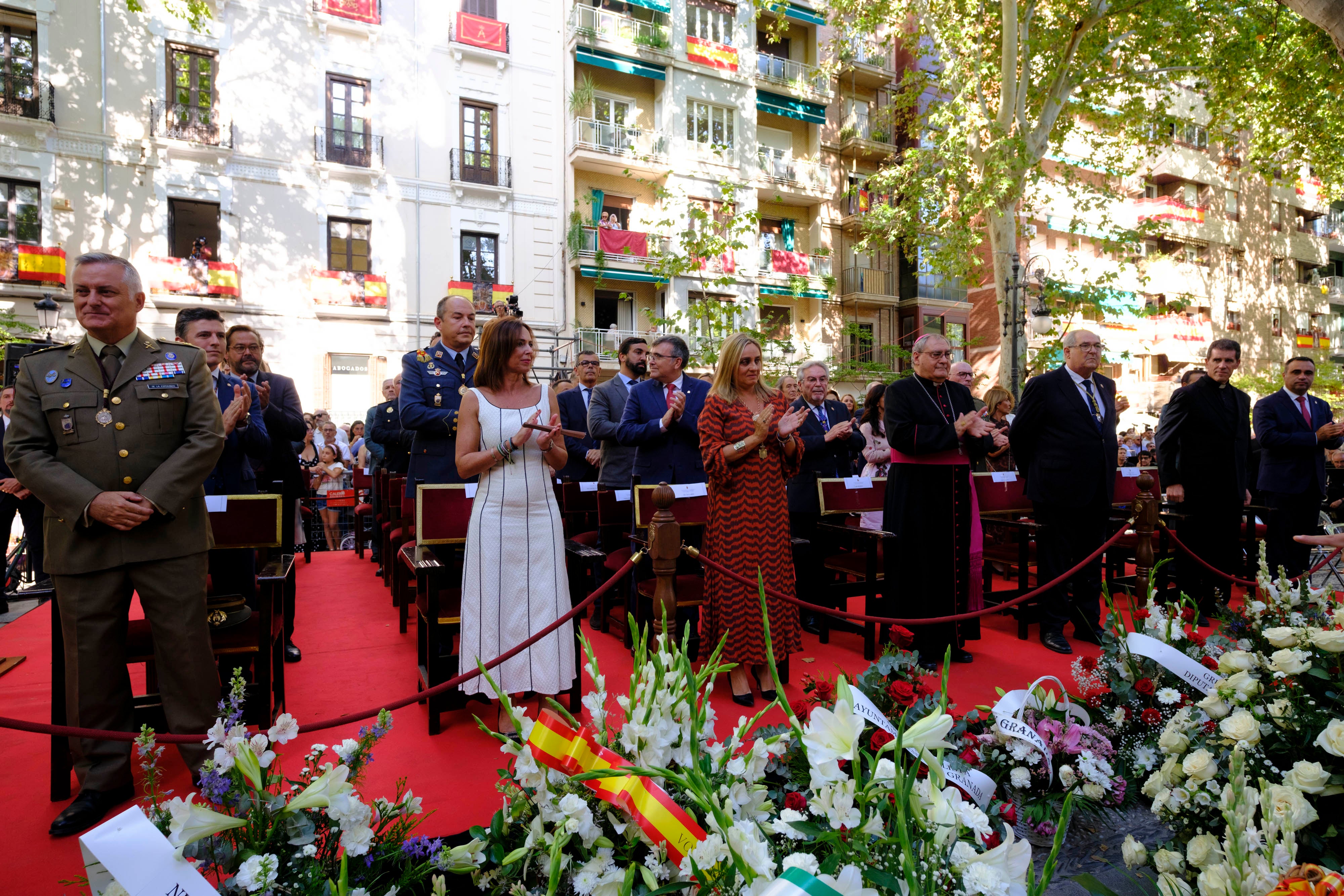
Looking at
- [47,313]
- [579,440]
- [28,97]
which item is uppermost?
[28,97]

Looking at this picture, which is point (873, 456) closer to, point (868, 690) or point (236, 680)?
point (868, 690)

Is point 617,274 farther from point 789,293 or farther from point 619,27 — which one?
point 619,27

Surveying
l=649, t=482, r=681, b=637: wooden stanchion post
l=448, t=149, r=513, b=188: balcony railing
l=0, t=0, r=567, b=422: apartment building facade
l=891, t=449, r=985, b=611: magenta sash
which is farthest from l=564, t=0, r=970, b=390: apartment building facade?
l=649, t=482, r=681, b=637: wooden stanchion post

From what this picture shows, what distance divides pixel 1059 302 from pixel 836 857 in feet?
51.9

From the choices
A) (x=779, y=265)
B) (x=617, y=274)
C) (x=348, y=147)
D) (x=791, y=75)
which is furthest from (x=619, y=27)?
(x=348, y=147)

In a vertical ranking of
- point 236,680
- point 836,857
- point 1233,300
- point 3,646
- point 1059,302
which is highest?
point 1233,300

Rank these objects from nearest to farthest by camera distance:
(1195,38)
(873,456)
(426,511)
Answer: (426,511) < (873,456) < (1195,38)

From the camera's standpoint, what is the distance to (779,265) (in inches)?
820

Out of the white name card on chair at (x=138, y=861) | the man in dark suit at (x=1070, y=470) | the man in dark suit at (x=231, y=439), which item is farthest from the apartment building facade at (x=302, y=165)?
the white name card on chair at (x=138, y=861)

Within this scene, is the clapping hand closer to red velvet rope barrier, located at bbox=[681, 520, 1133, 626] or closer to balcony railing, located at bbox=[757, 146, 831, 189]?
red velvet rope barrier, located at bbox=[681, 520, 1133, 626]

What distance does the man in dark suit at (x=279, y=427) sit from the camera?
429 centimetres

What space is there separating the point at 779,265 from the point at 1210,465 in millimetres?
16058

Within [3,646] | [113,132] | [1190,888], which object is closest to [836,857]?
[1190,888]

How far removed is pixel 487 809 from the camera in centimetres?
275
